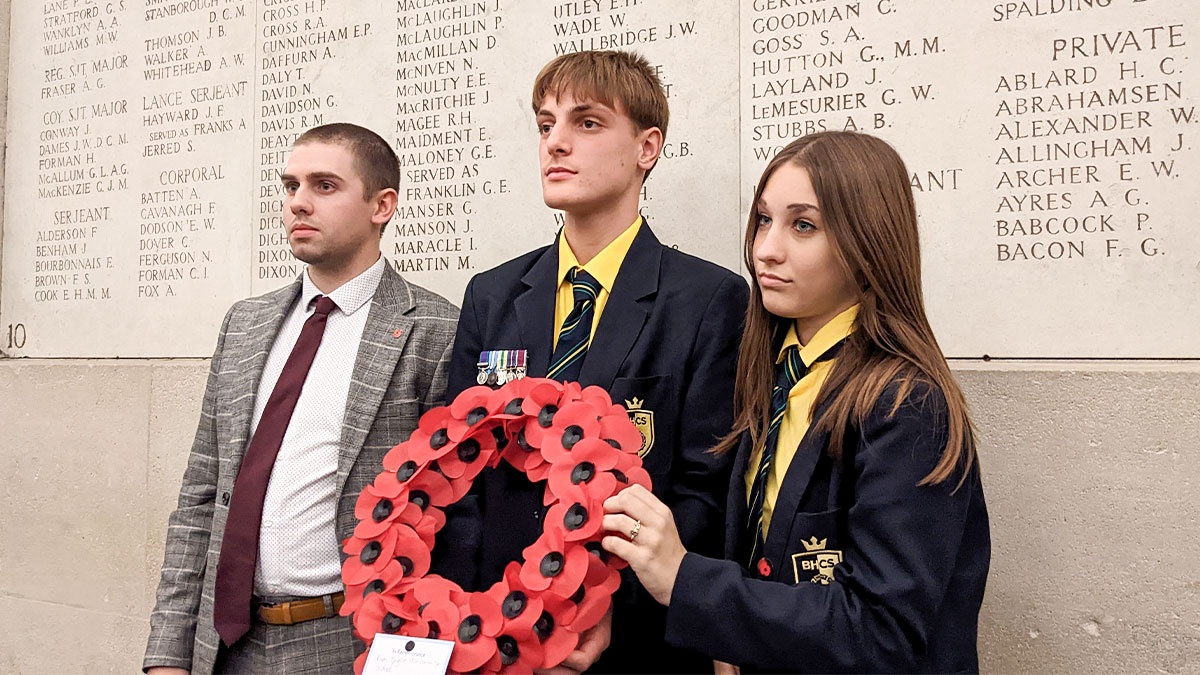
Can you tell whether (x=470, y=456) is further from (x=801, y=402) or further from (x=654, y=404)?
(x=801, y=402)

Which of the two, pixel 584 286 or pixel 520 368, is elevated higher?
pixel 584 286

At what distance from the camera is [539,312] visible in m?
2.35

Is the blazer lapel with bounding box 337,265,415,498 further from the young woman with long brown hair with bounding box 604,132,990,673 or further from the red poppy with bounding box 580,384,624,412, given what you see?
the young woman with long brown hair with bounding box 604,132,990,673

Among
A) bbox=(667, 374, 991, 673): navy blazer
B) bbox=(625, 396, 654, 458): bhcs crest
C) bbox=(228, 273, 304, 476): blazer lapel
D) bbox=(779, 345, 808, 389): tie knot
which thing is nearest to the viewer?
bbox=(667, 374, 991, 673): navy blazer

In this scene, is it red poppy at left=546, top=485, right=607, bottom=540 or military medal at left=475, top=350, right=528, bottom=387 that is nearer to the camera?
red poppy at left=546, top=485, right=607, bottom=540

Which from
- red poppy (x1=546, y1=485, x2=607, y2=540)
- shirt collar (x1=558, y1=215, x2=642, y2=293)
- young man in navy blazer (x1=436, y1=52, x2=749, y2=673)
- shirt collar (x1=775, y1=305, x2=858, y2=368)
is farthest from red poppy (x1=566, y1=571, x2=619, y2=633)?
shirt collar (x1=558, y1=215, x2=642, y2=293)

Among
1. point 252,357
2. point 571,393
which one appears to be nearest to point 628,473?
point 571,393

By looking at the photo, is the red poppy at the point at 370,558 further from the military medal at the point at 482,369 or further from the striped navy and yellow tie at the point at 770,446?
the striped navy and yellow tie at the point at 770,446

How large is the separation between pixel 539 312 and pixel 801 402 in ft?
2.31

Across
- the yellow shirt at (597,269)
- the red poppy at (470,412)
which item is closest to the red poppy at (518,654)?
the red poppy at (470,412)

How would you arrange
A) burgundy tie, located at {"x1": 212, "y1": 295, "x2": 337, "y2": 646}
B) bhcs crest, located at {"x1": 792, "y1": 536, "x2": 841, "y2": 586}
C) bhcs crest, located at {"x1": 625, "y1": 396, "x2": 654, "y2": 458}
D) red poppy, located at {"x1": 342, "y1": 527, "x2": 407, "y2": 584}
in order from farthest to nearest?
1. burgundy tie, located at {"x1": 212, "y1": 295, "x2": 337, "y2": 646}
2. bhcs crest, located at {"x1": 625, "y1": 396, "x2": 654, "y2": 458}
3. red poppy, located at {"x1": 342, "y1": 527, "x2": 407, "y2": 584}
4. bhcs crest, located at {"x1": 792, "y1": 536, "x2": 841, "y2": 586}

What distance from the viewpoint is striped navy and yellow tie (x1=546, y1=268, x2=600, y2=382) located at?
7.35ft

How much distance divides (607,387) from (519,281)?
46 cm

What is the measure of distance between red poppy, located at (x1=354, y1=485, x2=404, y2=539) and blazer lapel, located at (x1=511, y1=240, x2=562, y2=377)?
0.48m
